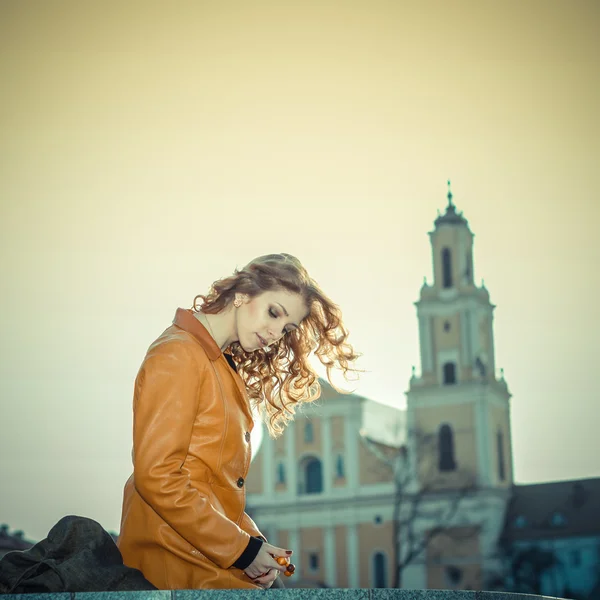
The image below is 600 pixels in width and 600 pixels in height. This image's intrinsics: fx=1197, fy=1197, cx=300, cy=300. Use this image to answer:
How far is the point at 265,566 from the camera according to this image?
2969 mm

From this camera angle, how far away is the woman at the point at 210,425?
9.55 feet

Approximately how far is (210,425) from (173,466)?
191 mm

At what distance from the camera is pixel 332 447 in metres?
38.3

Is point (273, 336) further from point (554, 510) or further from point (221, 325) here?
point (554, 510)

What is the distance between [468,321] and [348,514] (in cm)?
725

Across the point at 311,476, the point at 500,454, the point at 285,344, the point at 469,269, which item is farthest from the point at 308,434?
the point at 285,344

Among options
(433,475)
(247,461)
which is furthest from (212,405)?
(433,475)

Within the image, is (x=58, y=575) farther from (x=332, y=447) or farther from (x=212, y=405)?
(x=332, y=447)

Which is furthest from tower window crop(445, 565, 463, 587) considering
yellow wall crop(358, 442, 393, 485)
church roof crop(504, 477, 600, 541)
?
yellow wall crop(358, 442, 393, 485)

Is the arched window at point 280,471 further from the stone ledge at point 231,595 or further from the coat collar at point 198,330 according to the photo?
the stone ledge at point 231,595

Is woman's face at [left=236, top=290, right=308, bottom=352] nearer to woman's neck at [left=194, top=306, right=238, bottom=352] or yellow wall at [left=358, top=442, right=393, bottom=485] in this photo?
woman's neck at [left=194, top=306, right=238, bottom=352]

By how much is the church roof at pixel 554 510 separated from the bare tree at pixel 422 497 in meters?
2.03

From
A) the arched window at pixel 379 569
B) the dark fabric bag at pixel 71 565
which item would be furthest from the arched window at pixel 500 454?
the dark fabric bag at pixel 71 565

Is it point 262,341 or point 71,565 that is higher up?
point 262,341
